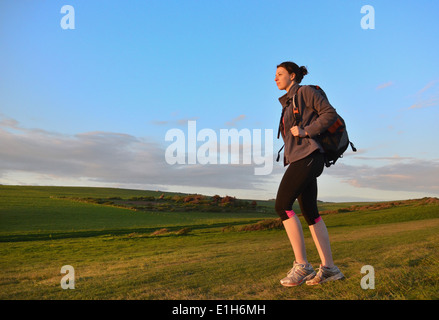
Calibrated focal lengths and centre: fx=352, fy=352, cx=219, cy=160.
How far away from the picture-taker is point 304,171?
4.72 metres

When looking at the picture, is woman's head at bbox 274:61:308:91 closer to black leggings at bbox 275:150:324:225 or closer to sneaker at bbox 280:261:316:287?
black leggings at bbox 275:150:324:225

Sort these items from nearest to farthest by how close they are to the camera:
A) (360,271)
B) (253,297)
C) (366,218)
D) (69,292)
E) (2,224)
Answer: (253,297)
(69,292)
(360,271)
(366,218)
(2,224)

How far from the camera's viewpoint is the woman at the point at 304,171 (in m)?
4.71

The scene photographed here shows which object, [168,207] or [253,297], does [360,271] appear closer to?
[253,297]

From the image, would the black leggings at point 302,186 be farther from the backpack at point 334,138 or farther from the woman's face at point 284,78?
the woman's face at point 284,78

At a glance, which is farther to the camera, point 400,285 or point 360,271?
point 360,271

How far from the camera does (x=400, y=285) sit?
442 centimetres

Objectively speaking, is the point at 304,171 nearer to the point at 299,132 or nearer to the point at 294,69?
the point at 299,132

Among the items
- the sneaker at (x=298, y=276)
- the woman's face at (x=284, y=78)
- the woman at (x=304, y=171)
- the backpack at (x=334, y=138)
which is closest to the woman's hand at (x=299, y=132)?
the woman at (x=304, y=171)

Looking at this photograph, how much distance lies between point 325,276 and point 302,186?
131 cm

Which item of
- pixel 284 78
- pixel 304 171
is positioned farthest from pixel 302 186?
pixel 284 78
